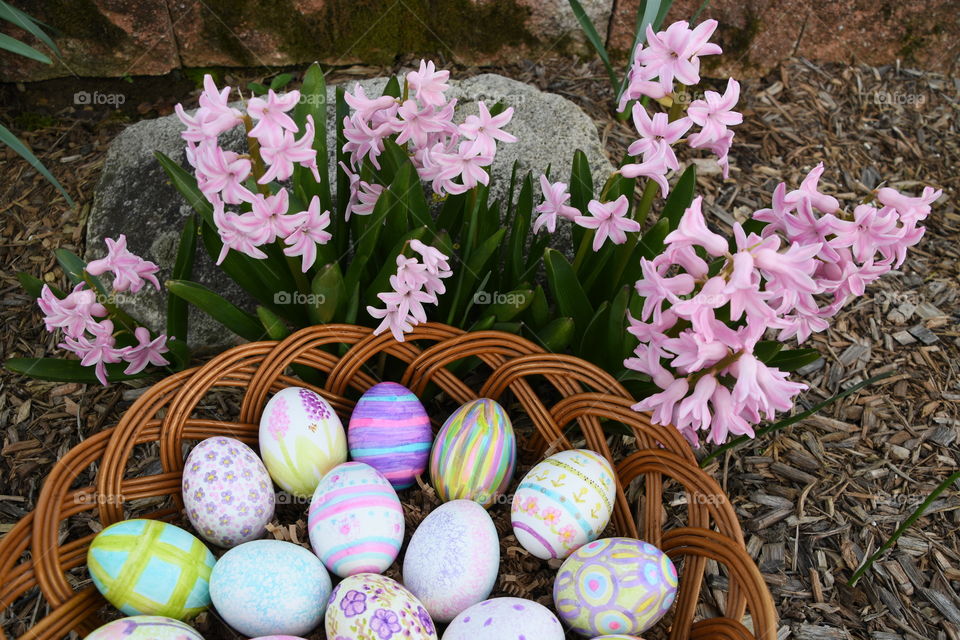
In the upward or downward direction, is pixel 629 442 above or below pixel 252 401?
below

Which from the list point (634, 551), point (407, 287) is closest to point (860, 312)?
point (634, 551)

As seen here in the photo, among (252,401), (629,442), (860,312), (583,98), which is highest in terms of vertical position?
(583,98)

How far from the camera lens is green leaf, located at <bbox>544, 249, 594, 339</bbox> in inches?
63.3

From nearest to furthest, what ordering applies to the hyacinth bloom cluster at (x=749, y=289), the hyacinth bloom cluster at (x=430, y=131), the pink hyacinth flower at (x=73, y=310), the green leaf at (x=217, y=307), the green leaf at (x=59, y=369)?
the hyacinth bloom cluster at (x=749, y=289), the hyacinth bloom cluster at (x=430, y=131), the pink hyacinth flower at (x=73, y=310), the green leaf at (x=217, y=307), the green leaf at (x=59, y=369)

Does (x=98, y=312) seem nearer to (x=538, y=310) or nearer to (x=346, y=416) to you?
(x=346, y=416)

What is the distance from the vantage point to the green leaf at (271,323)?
156cm

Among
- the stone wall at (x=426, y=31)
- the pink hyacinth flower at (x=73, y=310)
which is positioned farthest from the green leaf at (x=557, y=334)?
the stone wall at (x=426, y=31)

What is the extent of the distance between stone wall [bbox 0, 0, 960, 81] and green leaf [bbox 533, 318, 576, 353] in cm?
144

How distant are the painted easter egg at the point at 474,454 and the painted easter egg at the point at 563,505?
0.27 feet

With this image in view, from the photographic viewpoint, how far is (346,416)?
169 centimetres

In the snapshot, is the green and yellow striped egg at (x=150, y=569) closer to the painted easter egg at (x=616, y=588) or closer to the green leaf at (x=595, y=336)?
the painted easter egg at (x=616, y=588)

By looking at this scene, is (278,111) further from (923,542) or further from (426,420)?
(923,542)

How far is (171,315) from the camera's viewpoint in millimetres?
1780

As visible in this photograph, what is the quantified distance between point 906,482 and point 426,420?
120 cm
